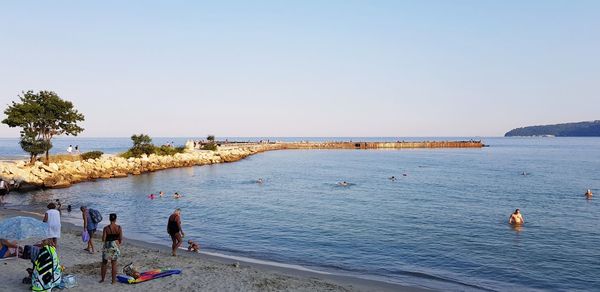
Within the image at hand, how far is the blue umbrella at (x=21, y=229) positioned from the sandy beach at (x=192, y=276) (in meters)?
0.89

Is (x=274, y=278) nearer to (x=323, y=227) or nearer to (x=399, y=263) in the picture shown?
(x=399, y=263)

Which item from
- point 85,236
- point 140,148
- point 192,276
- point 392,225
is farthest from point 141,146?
point 192,276

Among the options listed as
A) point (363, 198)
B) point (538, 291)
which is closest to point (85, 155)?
point (363, 198)

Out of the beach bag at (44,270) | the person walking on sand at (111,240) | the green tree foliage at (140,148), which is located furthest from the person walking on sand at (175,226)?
the green tree foliage at (140,148)

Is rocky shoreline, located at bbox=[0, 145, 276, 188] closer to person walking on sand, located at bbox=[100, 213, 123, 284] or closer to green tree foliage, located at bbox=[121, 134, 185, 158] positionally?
green tree foliage, located at bbox=[121, 134, 185, 158]

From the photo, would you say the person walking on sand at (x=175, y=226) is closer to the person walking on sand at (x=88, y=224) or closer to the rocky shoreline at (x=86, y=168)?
the person walking on sand at (x=88, y=224)

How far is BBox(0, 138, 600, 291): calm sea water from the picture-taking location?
1644 centimetres

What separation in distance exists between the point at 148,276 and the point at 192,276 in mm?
1214

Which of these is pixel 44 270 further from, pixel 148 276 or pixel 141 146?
pixel 141 146

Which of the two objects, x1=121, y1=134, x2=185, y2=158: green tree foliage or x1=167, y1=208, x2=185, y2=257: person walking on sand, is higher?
x1=121, y1=134, x2=185, y2=158: green tree foliage

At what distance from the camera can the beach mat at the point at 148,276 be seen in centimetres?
1208

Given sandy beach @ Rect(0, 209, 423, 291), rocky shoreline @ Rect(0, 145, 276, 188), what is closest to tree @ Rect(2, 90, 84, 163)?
rocky shoreline @ Rect(0, 145, 276, 188)

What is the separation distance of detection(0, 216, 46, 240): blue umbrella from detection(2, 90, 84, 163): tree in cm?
3927

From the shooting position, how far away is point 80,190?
39.2 m
